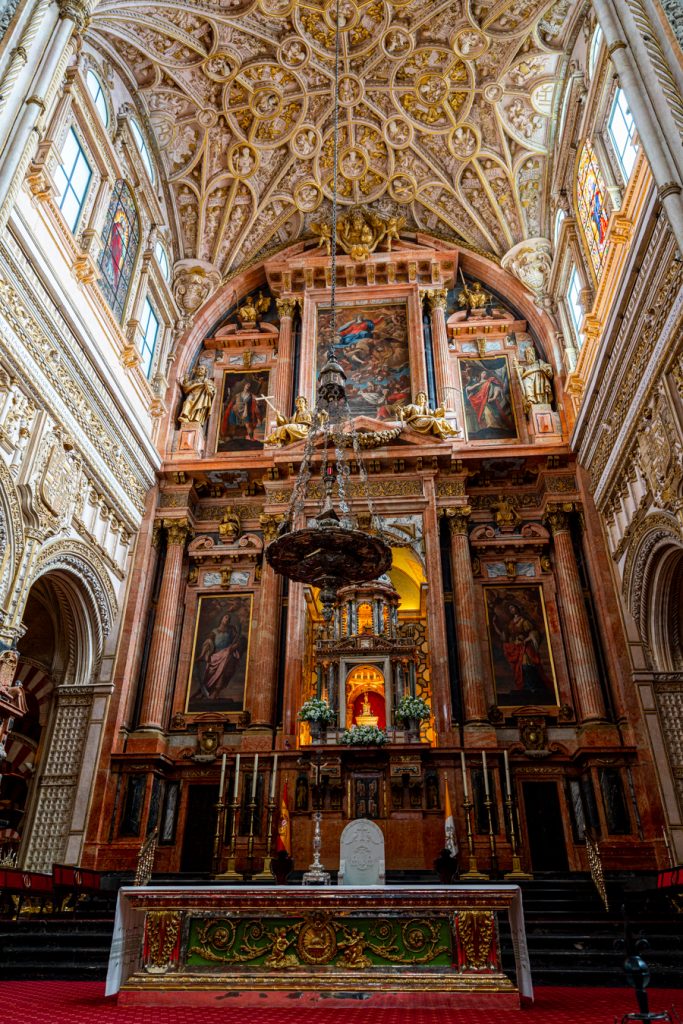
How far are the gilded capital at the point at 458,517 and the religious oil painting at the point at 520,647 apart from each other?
1271 millimetres

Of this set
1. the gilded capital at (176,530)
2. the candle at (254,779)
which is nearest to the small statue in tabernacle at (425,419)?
the gilded capital at (176,530)

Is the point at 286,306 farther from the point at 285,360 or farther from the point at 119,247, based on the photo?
the point at 119,247

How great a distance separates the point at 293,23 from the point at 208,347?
7.09 m

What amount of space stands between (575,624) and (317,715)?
5.00 meters

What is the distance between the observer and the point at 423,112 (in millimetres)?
17125

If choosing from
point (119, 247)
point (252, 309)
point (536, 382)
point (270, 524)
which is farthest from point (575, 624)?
point (119, 247)

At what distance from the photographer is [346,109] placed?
17.3 metres

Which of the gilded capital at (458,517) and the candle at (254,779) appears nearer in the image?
the candle at (254,779)

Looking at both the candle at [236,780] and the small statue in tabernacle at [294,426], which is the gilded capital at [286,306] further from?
the candle at [236,780]

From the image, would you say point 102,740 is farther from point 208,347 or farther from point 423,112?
point 423,112

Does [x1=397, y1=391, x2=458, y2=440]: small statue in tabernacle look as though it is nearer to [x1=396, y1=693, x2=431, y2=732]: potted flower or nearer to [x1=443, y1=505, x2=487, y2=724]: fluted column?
[x1=443, y1=505, x2=487, y2=724]: fluted column

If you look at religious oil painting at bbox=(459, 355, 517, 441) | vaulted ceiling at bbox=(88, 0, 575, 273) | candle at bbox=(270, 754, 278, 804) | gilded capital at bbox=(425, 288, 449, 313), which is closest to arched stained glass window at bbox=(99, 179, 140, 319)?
vaulted ceiling at bbox=(88, 0, 575, 273)

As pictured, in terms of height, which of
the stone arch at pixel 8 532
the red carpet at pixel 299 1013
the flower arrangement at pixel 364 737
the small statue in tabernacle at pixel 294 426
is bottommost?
the red carpet at pixel 299 1013

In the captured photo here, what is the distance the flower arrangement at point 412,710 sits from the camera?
12.7 m
